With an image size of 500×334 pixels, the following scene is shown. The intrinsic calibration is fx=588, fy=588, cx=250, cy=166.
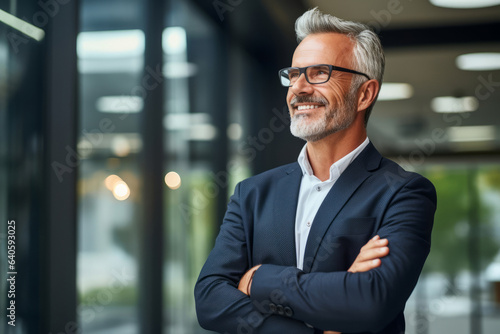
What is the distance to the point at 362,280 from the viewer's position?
57.9 inches

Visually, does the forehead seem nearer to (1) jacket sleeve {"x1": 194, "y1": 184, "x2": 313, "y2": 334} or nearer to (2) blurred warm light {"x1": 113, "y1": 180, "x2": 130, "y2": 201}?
(1) jacket sleeve {"x1": 194, "y1": 184, "x2": 313, "y2": 334}

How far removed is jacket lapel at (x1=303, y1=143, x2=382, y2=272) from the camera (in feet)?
5.25

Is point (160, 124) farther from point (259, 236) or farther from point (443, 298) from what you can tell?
point (443, 298)

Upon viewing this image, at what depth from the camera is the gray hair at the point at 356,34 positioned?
5.37 ft

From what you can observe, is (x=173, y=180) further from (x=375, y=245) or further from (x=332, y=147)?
(x=375, y=245)

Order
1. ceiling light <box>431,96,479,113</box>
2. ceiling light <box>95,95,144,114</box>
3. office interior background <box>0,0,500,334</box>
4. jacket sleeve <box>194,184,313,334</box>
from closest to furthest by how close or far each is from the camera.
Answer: jacket sleeve <box>194,184,313,334</box> → office interior background <box>0,0,500,334</box> → ceiling light <box>95,95,144,114</box> → ceiling light <box>431,96,479,113</box>

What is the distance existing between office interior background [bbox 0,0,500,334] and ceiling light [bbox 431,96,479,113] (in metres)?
0.04

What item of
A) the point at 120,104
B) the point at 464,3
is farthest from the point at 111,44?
the point at 464,3

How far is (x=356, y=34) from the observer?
166cm

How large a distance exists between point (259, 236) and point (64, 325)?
1025 mm

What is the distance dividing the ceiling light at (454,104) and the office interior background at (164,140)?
0.04 meters

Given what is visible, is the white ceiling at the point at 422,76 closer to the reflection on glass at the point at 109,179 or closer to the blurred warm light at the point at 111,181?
the reflection on glass at the point at 109,179

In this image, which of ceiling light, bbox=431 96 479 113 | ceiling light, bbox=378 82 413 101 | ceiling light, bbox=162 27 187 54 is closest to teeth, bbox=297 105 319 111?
ceiling light, bbox=162 27 187 54

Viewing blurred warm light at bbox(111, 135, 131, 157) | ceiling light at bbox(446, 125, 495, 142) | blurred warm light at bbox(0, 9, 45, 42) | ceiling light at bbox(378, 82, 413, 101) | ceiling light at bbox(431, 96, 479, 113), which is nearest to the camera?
blurred warm light at bbox(0, 9, 45, 42)
